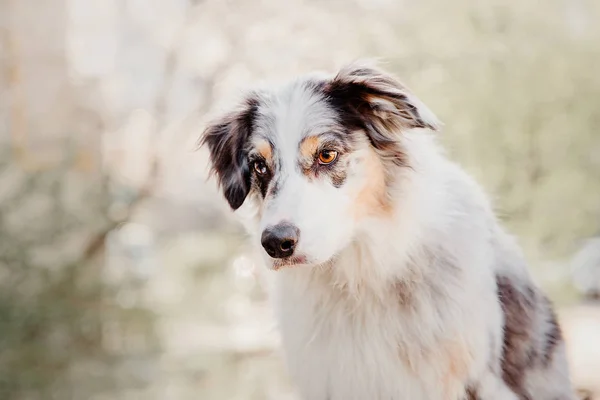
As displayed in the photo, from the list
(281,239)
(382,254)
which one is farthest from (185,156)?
(281,239)

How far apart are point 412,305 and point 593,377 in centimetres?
93

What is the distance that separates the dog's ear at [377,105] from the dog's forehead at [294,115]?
29 mm

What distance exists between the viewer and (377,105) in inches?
57.5

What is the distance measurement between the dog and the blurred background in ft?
2.59

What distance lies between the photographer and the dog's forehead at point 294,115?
1483 mm

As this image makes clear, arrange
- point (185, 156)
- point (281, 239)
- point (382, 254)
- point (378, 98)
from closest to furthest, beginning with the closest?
point (281, 239), point (378, 98), point (382, 254), point (185, 156)

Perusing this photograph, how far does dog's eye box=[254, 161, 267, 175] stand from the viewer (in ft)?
4.95

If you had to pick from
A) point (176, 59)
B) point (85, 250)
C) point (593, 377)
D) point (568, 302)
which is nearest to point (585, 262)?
point (568, 302)

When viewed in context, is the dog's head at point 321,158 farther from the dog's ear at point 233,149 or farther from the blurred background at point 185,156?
the blurred background at point 185,156

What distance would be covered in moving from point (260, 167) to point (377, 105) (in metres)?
0.27

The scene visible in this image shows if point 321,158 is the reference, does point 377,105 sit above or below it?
above

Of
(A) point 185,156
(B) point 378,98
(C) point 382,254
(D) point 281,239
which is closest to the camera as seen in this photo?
(D) point 281,239

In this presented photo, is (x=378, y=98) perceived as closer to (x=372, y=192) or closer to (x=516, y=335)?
(x=372, y=192)

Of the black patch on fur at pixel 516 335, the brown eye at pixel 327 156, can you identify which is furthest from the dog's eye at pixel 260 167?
the black patch on fur at pixel 516 335
